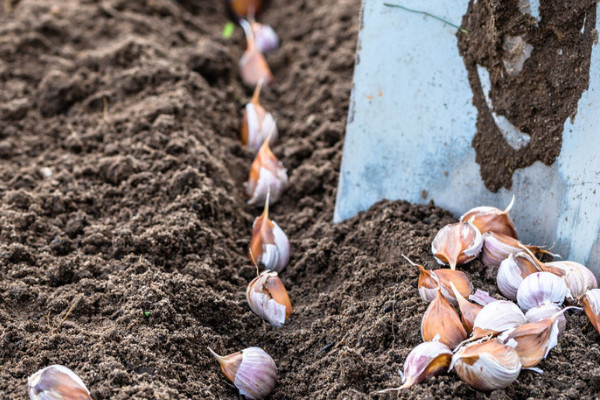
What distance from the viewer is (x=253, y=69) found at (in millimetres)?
2547

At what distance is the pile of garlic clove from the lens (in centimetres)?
124

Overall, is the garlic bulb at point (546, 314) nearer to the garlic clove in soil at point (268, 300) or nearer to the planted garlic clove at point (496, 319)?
the planted garlic clove at point (496, 319)

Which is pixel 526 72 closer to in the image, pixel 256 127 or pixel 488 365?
pixel 488 365

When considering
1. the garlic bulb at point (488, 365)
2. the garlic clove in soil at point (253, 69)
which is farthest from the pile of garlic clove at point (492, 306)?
the garlic clove in soil at point (253, 69)

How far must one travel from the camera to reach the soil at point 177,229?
1355 mm

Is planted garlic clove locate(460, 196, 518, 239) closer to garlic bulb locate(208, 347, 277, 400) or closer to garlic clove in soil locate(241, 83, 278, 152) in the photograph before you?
garlic bulb locate(208, 347, 277, 400)

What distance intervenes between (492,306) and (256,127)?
3.74 feet

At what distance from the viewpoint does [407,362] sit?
1291mm

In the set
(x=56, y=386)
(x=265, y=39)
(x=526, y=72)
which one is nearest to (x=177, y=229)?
(x=56, y=386)

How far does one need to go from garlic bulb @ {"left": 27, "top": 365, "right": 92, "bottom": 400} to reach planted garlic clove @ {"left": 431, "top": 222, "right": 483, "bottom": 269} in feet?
Answer: 2.71

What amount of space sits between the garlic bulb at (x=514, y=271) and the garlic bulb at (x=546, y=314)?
8 centimetres

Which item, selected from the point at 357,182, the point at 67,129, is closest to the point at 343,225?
the point at 357,182

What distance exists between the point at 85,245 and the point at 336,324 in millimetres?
678

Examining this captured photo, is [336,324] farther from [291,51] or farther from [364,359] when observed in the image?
[291,51]
